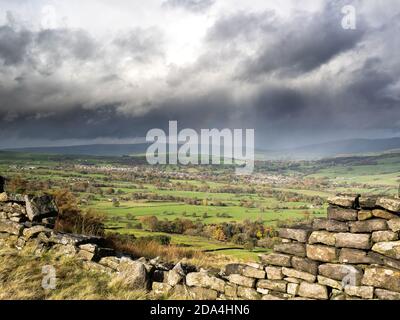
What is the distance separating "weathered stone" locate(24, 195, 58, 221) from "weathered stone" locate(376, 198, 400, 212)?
10396mm

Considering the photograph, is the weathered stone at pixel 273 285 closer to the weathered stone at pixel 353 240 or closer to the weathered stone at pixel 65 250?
the weathered stone at pixel 353 240

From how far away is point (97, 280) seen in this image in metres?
9.33

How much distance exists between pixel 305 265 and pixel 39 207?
8933 mm

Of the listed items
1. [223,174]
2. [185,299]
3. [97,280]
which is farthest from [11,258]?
[223,174]

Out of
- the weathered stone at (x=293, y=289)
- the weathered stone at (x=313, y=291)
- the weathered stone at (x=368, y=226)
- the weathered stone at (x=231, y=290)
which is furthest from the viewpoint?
the weathered stone at (x=231, y=290)

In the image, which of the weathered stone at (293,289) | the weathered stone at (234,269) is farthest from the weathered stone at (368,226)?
the weathered stone at (234,269)

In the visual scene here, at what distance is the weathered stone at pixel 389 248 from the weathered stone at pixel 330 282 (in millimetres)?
1077

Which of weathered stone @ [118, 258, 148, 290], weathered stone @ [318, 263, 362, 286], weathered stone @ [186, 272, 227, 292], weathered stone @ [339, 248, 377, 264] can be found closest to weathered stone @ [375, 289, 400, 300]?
weathered stone @ [318, 263, 362, 286]

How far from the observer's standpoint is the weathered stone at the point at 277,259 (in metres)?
8.50

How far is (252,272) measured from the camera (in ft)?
28.9

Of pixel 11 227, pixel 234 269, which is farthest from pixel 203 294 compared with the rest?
pixel 11 227

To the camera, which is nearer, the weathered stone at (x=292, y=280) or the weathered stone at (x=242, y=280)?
the weathered stone at (x=292, y=280)

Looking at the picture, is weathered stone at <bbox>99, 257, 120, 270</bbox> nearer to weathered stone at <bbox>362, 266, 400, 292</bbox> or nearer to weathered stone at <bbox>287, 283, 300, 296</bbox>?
weathered stone at <bbox>287, 283, 300, 296</bbox>

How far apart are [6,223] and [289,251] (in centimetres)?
885
